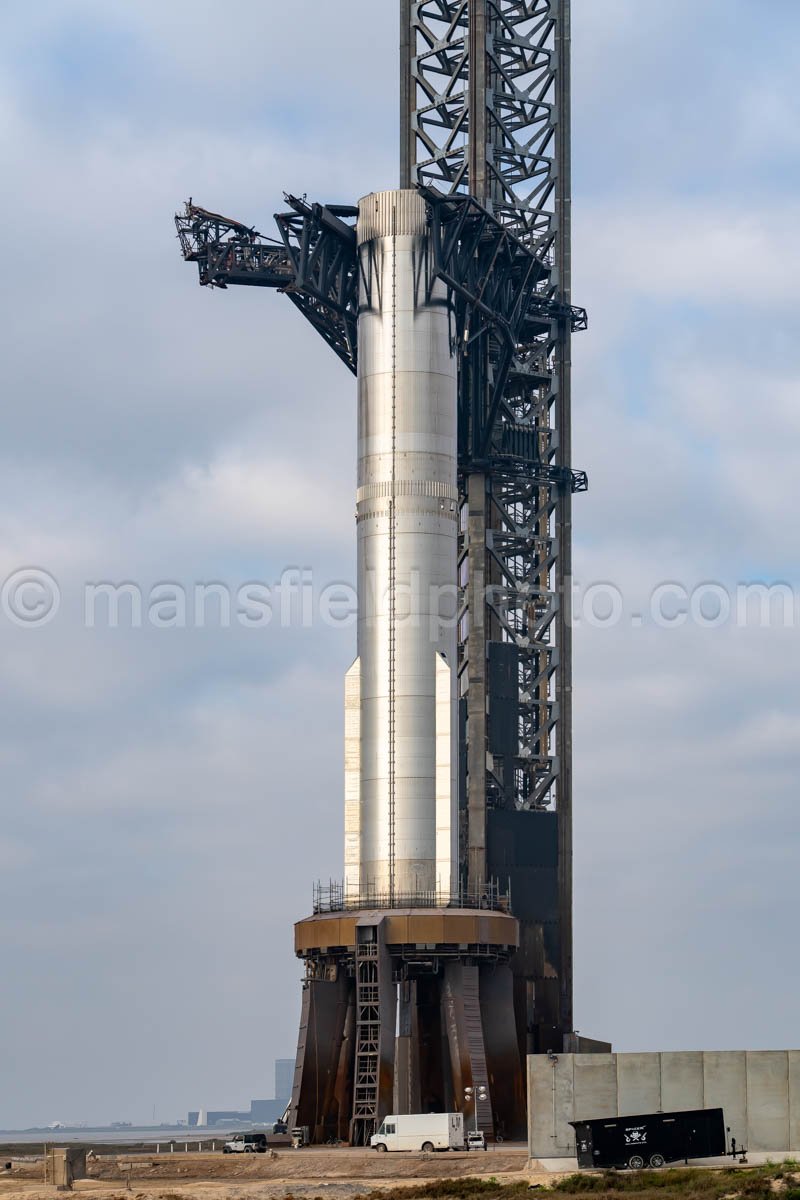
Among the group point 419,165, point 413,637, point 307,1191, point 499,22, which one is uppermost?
point 499,22

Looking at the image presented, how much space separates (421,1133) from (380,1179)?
7468mm

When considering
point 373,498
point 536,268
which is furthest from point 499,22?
point 373,498

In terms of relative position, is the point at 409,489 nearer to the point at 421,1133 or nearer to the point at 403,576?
the point at 403,576

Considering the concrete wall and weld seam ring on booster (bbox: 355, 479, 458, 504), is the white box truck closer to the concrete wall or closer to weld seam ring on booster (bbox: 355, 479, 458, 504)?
the concrete wall

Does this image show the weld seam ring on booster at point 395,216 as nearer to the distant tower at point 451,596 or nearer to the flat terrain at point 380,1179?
the distant tower at point 451,596

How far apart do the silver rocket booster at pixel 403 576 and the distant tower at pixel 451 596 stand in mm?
104

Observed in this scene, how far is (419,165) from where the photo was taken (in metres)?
119

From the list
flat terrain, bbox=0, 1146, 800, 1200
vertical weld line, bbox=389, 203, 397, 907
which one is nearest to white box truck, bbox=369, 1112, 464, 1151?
flat terrain, bbox=0, 1146, 800, 1200

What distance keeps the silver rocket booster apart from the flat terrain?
1548 cm

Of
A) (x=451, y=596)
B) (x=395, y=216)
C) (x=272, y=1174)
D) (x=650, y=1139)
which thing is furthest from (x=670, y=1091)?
(x=395, y=216)

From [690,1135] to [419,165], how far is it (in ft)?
195

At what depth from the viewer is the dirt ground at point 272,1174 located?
76.6 meters

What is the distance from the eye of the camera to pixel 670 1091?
8044 cm

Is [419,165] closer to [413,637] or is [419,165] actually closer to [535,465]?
[535,465]
